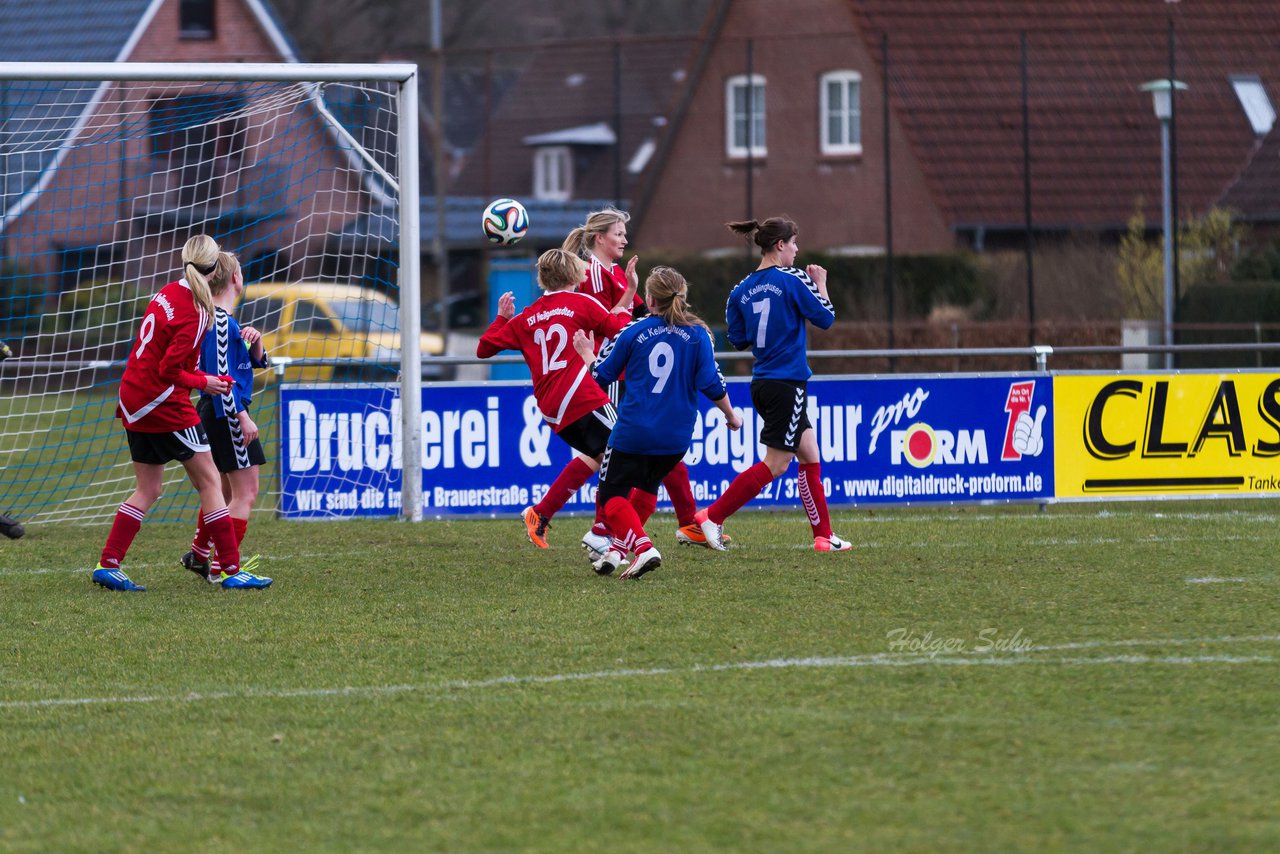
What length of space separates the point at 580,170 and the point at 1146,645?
4333 centimetres

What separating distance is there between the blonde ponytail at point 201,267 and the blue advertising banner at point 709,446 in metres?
3.60

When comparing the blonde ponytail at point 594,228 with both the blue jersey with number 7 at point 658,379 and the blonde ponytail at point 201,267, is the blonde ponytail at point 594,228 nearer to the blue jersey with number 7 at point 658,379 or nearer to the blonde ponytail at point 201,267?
the blue jersey with number 7 at point 658,379

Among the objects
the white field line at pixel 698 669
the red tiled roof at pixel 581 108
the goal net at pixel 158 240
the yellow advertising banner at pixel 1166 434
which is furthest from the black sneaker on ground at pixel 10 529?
the red tiled roof at pixel 581 108

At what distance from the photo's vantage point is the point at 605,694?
589 cm

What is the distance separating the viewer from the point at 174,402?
324 inches

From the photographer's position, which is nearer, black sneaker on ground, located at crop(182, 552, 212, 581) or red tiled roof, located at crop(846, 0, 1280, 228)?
black sneaker on ground, located at crop(182, 552, 212, 581)

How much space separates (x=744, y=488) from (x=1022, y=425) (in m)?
3.28

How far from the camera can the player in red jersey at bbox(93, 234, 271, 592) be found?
8.11m

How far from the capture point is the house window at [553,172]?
4775cm

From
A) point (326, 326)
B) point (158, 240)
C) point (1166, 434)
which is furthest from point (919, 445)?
point (158, 240)

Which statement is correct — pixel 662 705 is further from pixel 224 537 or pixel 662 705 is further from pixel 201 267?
pixel 201 267

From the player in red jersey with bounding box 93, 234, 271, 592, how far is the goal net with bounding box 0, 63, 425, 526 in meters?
2.74

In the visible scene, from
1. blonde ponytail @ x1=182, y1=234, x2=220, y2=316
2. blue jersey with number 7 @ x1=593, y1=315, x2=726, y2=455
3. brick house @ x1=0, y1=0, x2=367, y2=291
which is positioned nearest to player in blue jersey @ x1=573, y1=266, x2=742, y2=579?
blue jersey with number 7 @ x1=593, y1=315, x2=726, y2=455

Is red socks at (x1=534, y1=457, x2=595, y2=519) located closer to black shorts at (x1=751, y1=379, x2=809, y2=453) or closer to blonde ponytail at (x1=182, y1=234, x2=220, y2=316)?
black shorts at (x1=751, y1=379, x2=809, y2=453)
